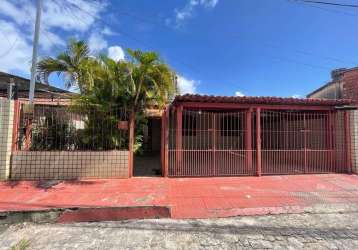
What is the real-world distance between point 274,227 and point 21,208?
15.6 feet

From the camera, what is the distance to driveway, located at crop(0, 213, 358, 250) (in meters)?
3.55

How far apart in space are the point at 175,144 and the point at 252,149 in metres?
2.94

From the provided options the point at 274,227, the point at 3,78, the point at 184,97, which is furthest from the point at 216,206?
the point at 3,78

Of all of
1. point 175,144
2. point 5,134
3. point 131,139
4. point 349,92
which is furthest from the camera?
point 349,92

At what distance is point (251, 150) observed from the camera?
805cm

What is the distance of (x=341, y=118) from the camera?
28.3ft

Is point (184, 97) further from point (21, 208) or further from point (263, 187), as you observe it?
point (21, 208)

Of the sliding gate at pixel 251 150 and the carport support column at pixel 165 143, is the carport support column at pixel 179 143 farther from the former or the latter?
the carport support column at pixel 165 143

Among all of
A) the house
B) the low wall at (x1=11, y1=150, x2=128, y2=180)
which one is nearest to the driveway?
the low wall at (x1=11, y1=150, x2=128, y2=180)

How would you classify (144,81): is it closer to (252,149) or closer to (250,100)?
(250,100)

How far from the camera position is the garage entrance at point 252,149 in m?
7.84

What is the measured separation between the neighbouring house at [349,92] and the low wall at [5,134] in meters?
10.6

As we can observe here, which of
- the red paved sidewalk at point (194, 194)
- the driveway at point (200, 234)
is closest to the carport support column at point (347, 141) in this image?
the red paved sidewalk at point (194, 194)

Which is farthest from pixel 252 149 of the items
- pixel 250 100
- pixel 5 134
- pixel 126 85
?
pixel 5 134
